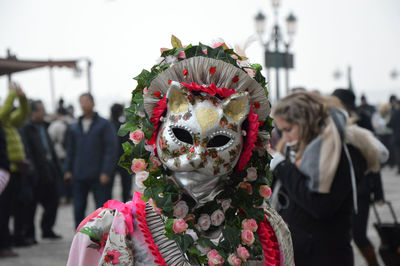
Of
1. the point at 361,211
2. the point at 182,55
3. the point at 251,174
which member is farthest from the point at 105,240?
the point at 361,211

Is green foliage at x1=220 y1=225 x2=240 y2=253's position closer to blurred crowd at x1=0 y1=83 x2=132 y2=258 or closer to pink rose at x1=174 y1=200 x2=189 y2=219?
pink rose at x1=174 y1=200 x2=189 y2=219

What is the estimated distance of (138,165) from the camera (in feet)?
7.79

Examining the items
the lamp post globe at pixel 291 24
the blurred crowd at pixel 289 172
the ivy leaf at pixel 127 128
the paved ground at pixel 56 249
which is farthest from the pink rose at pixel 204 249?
the lamp post globe at pixel 291 24

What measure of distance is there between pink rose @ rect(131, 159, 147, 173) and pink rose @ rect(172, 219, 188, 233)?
28cm

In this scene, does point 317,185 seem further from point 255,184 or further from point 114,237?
point 114,237

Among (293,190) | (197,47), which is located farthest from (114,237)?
(293,190)

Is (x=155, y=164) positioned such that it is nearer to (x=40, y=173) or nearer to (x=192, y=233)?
(x=192, y=233)

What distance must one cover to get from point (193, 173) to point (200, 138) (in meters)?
0.15

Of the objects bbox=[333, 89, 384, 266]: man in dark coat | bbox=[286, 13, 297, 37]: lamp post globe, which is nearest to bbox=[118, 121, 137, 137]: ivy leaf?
bbox=[333, 89, 384, 266]: man in dark coat

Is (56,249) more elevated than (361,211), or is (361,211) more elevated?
(361,211)

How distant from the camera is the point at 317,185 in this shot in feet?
11.6

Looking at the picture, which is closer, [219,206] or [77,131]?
[219,206]

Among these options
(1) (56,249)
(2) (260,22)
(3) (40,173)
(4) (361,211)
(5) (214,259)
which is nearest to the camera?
(5) (214,259)

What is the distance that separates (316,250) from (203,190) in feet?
4.99
